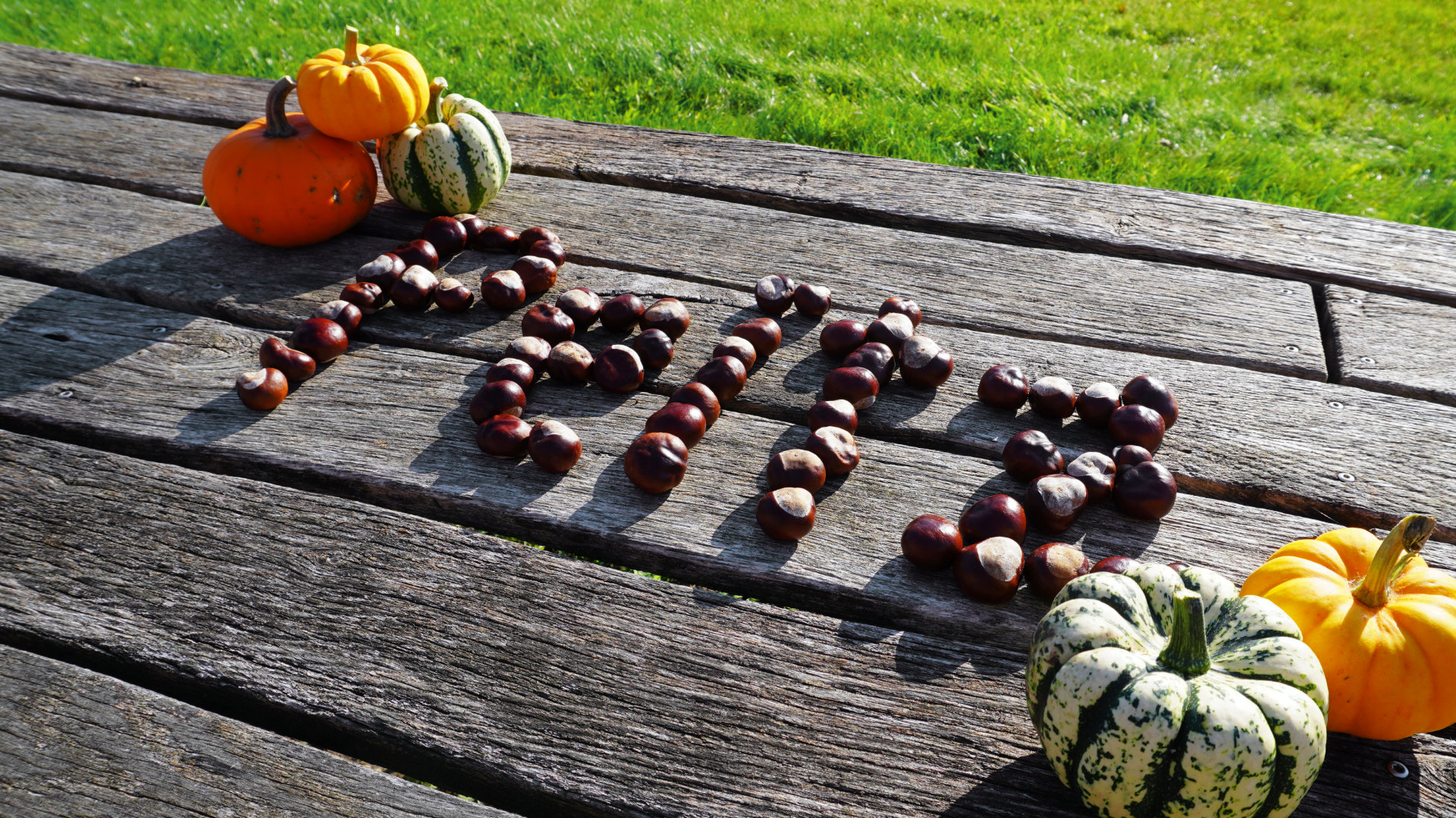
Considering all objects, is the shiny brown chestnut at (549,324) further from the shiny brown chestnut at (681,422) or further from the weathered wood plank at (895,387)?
the shiny brown chestnut at (681,422)

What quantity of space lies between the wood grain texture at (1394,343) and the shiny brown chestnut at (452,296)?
2283 mm

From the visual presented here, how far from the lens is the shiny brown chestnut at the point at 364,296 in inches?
95.7

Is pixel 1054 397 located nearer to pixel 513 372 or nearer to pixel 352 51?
pixel 513 372

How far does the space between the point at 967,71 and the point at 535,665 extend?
4.55 m

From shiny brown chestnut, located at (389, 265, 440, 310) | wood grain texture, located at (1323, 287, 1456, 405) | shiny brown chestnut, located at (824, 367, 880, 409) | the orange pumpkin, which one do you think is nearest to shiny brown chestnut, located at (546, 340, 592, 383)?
shiny brown chestnut, located at (389, 265, 440, 310)

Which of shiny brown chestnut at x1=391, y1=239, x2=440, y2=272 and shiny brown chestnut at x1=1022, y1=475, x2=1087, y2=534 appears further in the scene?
shiny brown chestnut at x1=391, y1=239, x2=440, y2=272

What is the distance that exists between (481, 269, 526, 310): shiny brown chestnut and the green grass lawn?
2.16 m

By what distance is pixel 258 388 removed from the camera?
207cm

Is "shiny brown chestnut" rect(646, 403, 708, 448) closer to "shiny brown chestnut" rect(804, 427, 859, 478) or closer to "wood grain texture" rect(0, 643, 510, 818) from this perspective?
"shiny brown chestnut" rect(804, 427, 859, 478)

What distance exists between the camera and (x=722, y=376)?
7.07ft

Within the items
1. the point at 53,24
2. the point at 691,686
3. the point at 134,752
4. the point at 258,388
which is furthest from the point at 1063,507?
the point at 53,24

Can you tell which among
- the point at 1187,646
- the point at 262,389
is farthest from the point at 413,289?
the point at 1187,646

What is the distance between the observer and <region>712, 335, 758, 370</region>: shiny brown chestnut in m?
2.25

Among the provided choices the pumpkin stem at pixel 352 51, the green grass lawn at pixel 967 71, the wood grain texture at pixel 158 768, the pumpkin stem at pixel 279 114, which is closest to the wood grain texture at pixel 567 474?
the wood grain texture at pixel 158 768
